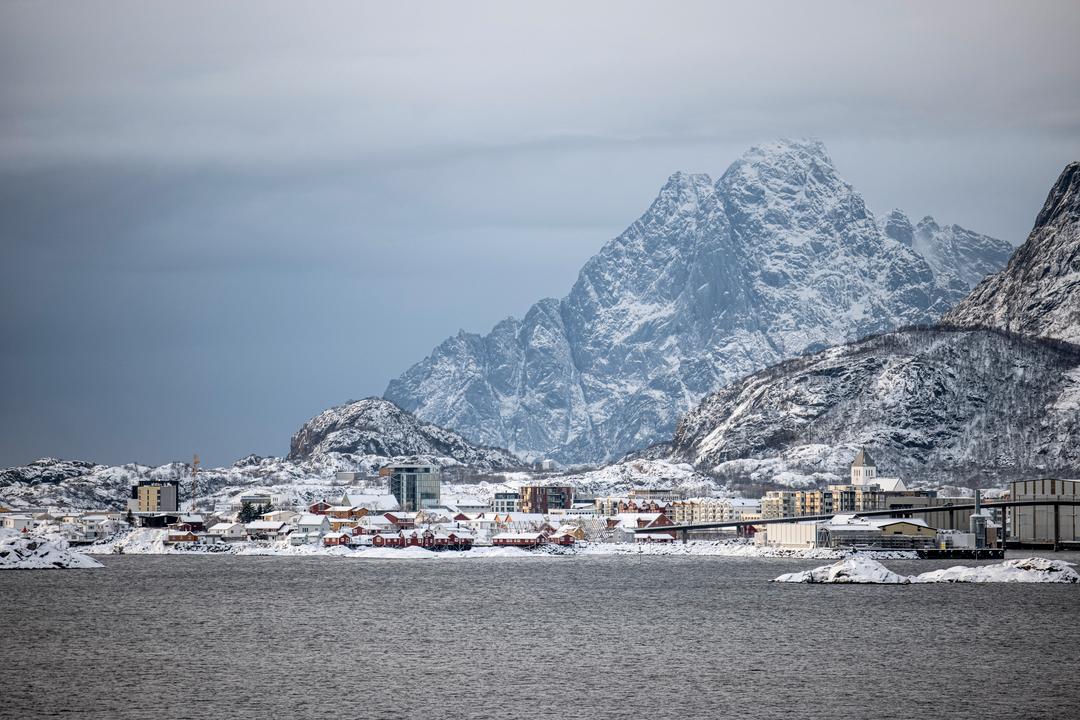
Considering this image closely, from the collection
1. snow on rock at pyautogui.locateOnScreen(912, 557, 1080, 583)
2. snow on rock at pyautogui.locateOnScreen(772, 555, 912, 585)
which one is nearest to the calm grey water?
snow on rock at pyautogui.locateOnScreen(772, 555, 912, 585)

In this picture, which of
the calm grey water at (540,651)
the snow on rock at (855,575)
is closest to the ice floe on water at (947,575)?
the snow on rock at (855,575)

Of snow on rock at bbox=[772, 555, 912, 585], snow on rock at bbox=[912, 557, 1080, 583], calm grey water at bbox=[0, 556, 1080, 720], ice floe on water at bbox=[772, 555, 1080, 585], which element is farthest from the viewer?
snow on rock at bbox=[772, 555, 912, 585]

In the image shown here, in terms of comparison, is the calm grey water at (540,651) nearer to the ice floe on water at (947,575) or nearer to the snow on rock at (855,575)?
the snow on rock at (855,575)

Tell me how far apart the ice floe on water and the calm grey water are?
577 centimetres

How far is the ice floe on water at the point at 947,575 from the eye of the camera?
16800 cm

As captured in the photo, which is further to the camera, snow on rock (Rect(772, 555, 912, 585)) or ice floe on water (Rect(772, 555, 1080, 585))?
snow on rock (Rect(772, 555, 912, 585))

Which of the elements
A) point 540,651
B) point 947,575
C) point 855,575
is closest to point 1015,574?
point 947,575

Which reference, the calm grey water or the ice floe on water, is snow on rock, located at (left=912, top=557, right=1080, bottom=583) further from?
the calm grey water

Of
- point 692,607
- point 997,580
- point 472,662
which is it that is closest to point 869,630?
point 692,607

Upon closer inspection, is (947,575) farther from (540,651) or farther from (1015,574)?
(540,651)

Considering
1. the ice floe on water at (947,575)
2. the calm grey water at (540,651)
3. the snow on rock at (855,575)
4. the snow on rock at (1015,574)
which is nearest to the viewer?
the calm grey water at (540,651)

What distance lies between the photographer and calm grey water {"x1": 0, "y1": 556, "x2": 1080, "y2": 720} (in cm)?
7888

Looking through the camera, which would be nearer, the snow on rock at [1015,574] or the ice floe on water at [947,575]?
the snow on rock at [1015,574]

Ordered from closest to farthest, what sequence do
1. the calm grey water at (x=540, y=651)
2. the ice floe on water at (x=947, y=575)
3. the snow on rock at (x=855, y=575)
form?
the calm grey water at (x=540, y=651) → the ice floe on water at (x=947, y=575) → the snow on rock at (x=855, y=575)
